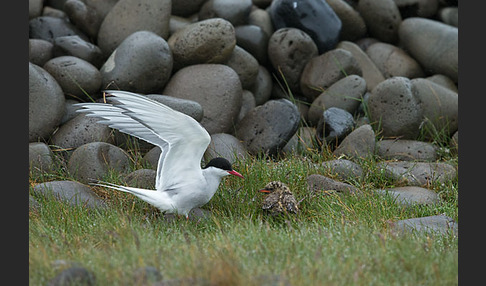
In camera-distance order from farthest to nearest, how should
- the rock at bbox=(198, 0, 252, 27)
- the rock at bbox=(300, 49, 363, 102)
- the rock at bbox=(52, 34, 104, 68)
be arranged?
the rock at bbox=(198, 0, 252, 27) → the rock at bbox=(300, 49, 363, 102) → the rock at bbox=(52, 34, 104, 68)

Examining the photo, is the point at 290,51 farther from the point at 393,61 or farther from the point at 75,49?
the point at 75,49

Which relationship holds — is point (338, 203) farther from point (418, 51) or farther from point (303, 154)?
point (418, 51)

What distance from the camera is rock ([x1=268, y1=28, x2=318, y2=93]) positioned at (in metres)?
8.36

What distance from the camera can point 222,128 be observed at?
7.47m

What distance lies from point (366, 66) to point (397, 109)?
1471 millimetres

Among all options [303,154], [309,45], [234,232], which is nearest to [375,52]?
[309,45]

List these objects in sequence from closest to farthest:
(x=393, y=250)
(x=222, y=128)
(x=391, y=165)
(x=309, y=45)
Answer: (x=393, y=250) → (x=391, y=165) → (x=222, y=128) → (x=309, y=45)

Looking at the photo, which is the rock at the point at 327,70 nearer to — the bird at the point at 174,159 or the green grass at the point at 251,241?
the green grass at the point at 251,241

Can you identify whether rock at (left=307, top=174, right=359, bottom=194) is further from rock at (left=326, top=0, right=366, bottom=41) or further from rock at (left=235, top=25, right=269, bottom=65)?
rock at (left=326, top=0, right=366, bottom=41)

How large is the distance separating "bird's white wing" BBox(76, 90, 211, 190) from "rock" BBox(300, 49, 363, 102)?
11.4 feet

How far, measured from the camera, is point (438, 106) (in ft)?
26.3

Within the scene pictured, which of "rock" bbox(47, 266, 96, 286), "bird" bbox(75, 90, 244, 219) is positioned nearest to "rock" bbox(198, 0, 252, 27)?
"bird" bbox(75, 90, 244, 219)

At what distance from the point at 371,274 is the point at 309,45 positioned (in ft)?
16.6

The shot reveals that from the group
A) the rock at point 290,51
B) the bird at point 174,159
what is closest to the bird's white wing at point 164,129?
the bird at point 174,159
